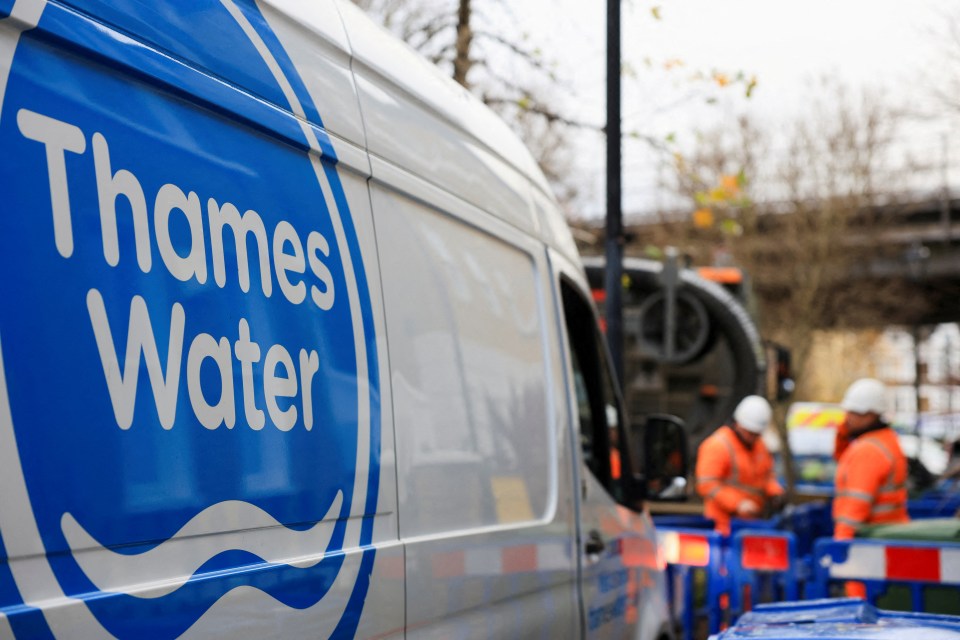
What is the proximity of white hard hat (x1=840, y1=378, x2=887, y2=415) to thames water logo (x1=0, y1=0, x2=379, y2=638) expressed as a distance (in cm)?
629

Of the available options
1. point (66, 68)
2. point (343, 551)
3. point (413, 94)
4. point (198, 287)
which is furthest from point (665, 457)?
point (66, 68)

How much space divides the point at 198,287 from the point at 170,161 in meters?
0.22

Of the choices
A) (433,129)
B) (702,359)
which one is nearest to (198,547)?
(433,129)

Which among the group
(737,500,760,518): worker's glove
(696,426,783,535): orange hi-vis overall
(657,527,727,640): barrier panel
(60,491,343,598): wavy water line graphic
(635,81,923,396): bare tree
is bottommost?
(657,527,727,640): barrier panel

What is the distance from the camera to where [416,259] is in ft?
10.2

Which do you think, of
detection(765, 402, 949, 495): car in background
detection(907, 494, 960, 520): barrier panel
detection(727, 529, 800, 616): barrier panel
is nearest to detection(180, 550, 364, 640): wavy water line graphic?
detection(727, 529, 800, 616): barrier panel

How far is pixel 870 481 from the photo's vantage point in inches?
320

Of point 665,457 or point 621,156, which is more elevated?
point 621,156

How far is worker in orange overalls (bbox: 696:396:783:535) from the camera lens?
9828 millimetres

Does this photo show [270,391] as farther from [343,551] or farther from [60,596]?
[60,596]

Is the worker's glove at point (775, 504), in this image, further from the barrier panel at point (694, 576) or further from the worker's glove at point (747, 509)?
the barrier panel at point (694, 576)

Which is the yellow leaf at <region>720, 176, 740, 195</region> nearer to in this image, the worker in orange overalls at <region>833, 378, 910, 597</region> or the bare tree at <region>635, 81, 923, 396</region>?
the worker in orange overalls at <region>833, 378, 910, 597</region>

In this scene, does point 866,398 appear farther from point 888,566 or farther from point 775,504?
point 775,504

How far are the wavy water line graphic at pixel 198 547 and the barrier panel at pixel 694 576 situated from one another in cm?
580
